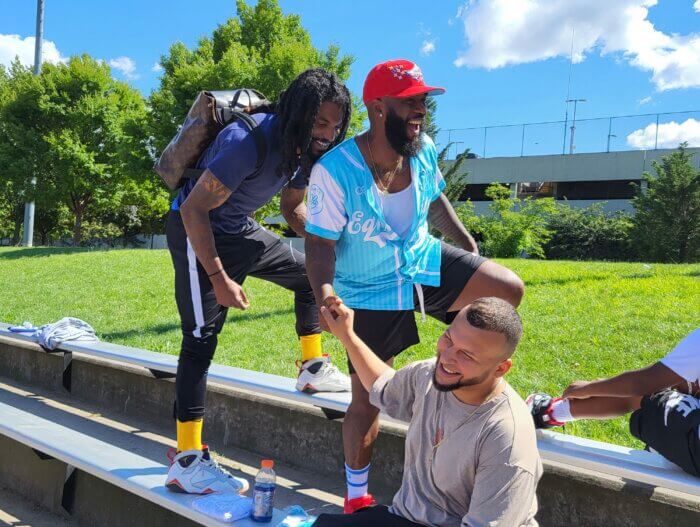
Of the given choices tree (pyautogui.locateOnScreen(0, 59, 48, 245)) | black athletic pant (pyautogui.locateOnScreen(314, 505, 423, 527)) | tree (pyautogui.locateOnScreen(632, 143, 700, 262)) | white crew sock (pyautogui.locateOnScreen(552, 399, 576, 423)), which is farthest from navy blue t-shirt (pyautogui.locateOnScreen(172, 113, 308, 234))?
tree (pyautogui.locateOnScreen(632, 143, 700, 262))

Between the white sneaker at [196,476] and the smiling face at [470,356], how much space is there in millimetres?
1422

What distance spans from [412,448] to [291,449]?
2.03 metres

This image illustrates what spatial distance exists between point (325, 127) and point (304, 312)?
3.82 feet

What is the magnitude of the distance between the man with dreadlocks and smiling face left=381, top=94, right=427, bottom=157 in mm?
340

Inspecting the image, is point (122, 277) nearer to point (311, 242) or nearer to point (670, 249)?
point (311, 242)

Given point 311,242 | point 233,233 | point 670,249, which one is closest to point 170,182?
point 233,233

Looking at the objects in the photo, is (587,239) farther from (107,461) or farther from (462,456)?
(462,456)

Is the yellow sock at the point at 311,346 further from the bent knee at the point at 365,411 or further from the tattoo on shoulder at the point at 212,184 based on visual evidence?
the tattoo on shoulder at the point at 212,184

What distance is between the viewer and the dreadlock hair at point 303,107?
9.44ft

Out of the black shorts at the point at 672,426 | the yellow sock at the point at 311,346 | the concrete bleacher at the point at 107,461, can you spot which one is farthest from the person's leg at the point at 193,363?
the black shorts at the point at 672,426

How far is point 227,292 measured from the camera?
2869 mm

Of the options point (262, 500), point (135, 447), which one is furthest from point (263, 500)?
point (135, 447)

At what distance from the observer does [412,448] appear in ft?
7.26

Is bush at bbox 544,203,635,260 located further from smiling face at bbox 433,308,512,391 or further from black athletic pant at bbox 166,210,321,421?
smiling face at bbox 433,308,512,391
